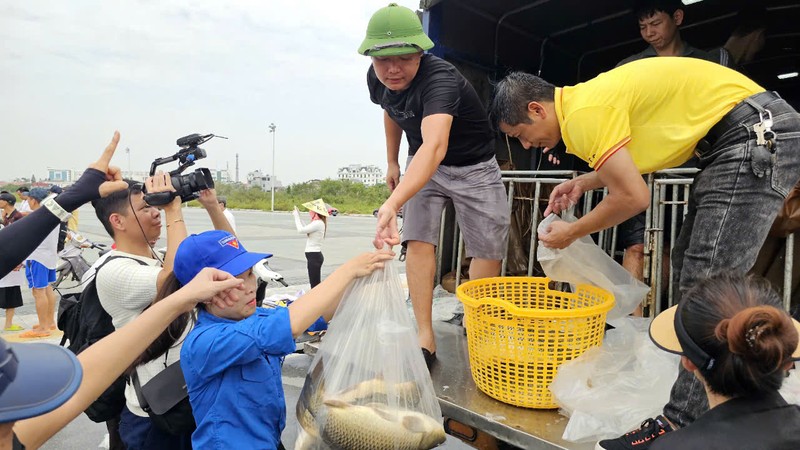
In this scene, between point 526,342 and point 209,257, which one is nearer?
point 209,257

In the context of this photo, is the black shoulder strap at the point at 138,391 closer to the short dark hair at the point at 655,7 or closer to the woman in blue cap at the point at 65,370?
the woman in blue cap at the point at 65,370

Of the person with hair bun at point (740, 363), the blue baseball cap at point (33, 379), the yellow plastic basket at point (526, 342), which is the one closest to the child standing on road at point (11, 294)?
the yellow plastic basket at point (526, 342)

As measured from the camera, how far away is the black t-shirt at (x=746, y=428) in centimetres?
120

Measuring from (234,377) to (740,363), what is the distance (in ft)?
4.82

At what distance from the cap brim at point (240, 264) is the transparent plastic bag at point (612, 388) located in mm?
1236

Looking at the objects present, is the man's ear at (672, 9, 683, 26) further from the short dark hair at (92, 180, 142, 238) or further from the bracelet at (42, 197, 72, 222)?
the bracelet at (42, 197, 72, 222)

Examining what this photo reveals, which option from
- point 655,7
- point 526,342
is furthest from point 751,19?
point 526,342

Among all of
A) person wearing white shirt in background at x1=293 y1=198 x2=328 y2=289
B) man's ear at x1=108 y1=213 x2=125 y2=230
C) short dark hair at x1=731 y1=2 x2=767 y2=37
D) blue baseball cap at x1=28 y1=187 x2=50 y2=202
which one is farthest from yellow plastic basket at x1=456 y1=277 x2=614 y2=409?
blue baseball cap at x1=28 y1=187 x2=50 y2=202

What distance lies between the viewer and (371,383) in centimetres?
181

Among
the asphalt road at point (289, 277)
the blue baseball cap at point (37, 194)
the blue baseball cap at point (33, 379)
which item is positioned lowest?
the asphalt road at point (289, 277)

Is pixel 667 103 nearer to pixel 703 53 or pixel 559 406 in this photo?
pixel 559 406

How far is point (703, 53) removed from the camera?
11.6ft

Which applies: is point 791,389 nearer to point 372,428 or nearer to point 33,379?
point 372,428

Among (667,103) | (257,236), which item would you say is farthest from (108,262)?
(257,236)
